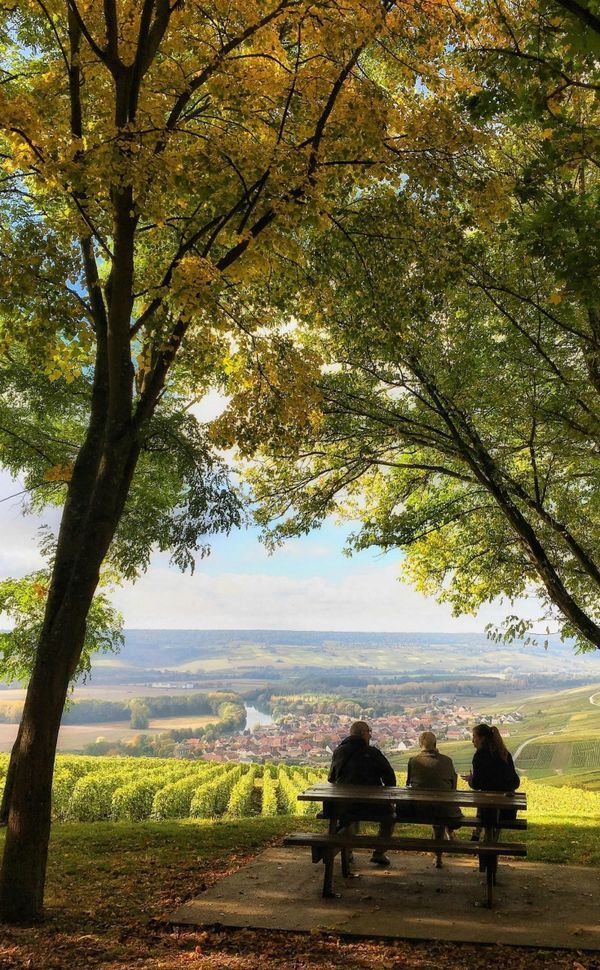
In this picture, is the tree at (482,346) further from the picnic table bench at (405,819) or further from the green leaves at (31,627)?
the green leaves at (31,627)

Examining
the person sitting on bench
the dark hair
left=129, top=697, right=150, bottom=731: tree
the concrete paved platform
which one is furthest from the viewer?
left=129, top=697, right=150, bottom=731: tree

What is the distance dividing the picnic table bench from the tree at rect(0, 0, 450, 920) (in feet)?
7.42

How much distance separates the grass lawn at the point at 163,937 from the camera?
4.25 meters

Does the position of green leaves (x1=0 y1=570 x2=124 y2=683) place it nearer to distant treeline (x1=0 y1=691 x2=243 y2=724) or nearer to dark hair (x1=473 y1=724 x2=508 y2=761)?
dark hair (x1=473 y1=724 x2=508 y2=761)

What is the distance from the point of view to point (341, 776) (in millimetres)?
6824

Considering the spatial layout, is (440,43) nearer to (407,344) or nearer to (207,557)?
(407,344)

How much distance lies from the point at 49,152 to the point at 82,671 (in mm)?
10832

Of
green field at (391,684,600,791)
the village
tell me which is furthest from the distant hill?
A: the village

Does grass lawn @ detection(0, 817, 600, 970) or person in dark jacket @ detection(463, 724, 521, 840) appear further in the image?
person in dark jacket @ detection(463, 724, 521, 840)

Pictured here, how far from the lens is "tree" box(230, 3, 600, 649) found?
20.0ft

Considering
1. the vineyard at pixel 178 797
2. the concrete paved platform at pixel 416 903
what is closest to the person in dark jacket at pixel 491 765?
the concrete paved platform at pixel 416 903

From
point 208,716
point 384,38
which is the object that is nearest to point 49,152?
point 384,38

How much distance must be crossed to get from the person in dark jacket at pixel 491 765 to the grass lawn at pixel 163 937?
128 centimetres

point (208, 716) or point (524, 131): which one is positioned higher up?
point (524, 131)
